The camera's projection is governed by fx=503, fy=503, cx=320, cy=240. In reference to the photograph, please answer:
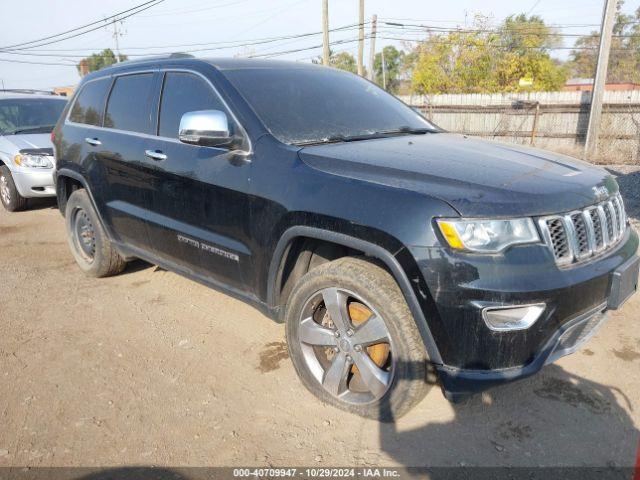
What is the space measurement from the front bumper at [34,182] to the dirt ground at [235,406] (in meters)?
3.82

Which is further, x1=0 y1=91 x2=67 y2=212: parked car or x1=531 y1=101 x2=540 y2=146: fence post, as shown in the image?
x1=531 y1=101 x2=540 y2=146: fence post

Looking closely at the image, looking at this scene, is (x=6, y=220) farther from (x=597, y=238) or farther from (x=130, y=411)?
A: (x=597, y=238)

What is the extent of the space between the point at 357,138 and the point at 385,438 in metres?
1.76

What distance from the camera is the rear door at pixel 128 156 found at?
373 centimetres

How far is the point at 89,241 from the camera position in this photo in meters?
4.85

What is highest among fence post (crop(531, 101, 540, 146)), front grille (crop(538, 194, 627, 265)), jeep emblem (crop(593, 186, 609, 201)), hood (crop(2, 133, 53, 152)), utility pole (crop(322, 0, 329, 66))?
utility pole (crop(322, 0, 329, 66))

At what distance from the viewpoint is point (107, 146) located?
4074mm

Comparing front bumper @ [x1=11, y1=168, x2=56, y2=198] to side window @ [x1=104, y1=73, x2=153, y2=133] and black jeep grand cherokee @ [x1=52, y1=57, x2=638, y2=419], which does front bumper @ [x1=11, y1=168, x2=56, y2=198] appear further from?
black jeep grand cherokee @ [x1=52, y1=57, x2=638, y2=419]

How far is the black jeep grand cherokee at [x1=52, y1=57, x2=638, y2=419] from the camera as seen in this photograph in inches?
85.9

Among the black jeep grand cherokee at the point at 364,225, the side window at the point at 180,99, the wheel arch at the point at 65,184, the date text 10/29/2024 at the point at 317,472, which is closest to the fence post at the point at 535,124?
the black jeep grand cherokee at the point at 364,225

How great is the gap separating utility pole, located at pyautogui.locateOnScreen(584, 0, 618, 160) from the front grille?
469 inches

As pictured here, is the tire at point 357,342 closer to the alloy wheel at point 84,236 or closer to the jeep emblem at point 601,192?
the jeep emblem at point 601,192

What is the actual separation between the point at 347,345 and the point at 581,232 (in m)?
1.27

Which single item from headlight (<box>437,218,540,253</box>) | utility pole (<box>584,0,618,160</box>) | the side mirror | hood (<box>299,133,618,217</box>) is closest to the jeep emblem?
hood (<box>299,133,618,217</box>)
